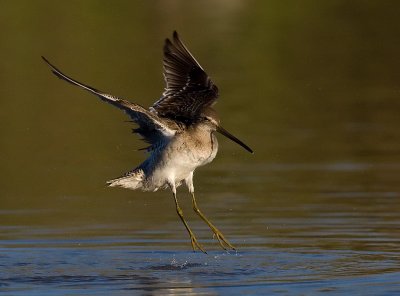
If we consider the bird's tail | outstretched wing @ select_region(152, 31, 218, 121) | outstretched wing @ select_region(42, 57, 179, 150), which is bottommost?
the bird's tail

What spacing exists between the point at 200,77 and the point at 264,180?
2.74 metres

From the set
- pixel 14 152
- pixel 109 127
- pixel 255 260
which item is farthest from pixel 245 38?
pixel 255 260

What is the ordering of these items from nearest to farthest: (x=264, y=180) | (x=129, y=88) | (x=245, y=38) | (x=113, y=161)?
(x=264, y=180), (x=113, y=161), (x=129, y=88), (x=245, y=38)

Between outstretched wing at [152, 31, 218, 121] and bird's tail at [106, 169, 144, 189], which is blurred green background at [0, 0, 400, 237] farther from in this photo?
outstretched wing at [152, 31, 218, 121]

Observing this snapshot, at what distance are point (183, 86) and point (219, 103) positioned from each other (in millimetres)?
7489

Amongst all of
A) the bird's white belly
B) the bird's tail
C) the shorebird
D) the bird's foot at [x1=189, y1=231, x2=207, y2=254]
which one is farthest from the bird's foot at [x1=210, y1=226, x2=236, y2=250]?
the bird's tail

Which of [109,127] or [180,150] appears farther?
[109,127]

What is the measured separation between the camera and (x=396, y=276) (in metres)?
9.81

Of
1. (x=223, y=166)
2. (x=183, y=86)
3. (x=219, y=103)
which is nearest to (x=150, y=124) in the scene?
(x=183, y=86)

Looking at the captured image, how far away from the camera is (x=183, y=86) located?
1180 cm

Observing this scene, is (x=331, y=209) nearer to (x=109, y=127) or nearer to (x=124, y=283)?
(x=124, y=283)

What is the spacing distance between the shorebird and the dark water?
1.87ft

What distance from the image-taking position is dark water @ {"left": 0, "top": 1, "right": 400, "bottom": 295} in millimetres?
10391

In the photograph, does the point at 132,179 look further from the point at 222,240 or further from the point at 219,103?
the point at 219,103
